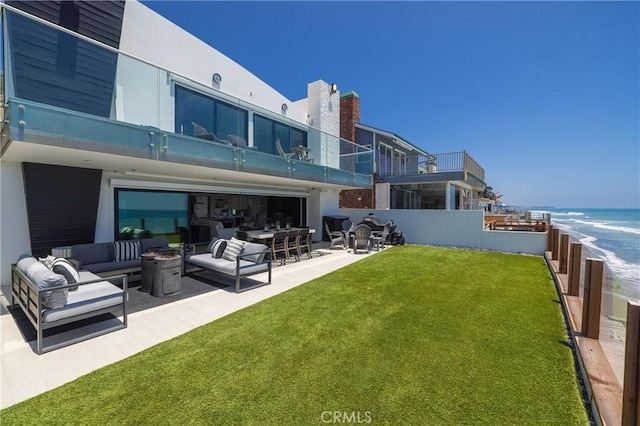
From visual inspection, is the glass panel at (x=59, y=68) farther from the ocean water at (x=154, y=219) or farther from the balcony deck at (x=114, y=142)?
the ocean water at (x=154, y=219)

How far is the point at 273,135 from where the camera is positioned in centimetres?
880

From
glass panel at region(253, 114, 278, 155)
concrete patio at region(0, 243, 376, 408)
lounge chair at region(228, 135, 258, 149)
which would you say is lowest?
concrete patio at region(0, 243, 376, 408)

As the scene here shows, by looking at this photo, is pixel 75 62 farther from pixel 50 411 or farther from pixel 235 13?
pixel 235 13

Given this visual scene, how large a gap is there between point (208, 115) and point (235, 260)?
4.24 m

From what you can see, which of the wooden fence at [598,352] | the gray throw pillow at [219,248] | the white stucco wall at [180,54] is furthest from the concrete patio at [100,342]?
the wooden fence at [598,352]

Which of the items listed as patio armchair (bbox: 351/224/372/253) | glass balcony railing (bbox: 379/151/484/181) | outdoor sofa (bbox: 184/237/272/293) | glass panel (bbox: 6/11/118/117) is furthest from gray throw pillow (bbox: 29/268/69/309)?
glass balcony railing (bbox: 379/151/484/181)

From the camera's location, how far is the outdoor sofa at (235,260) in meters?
5.96

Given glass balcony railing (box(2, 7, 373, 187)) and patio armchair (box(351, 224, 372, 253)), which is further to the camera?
patio armchair (box(351, 224, 372, 253))

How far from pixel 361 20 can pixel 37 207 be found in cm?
1271

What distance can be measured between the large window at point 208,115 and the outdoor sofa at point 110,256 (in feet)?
10.2

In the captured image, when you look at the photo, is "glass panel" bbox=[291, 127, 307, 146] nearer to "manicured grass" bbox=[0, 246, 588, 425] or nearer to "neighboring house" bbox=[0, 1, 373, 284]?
"neighboring house" bbox=[0, 1, 373, 284]

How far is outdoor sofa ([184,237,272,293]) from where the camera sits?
596cm

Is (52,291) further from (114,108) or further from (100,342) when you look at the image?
(114,108)

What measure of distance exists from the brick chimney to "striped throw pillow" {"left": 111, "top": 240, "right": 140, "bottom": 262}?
527 inches
